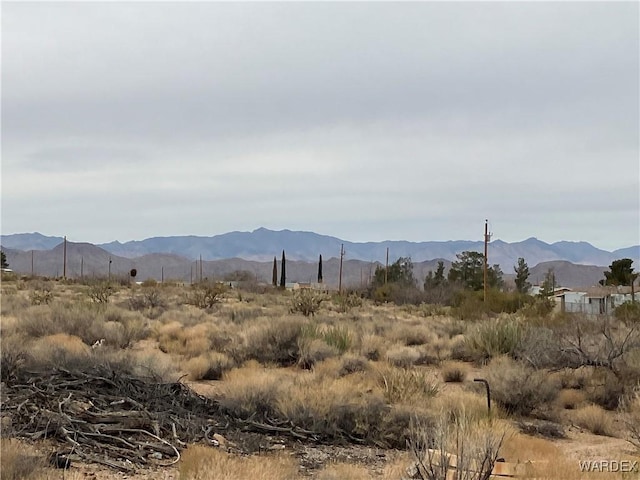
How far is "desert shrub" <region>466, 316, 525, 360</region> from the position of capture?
66.3 feet

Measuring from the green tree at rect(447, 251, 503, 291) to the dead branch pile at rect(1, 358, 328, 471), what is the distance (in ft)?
166

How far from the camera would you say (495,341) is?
2062cm

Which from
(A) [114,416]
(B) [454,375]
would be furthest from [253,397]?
(B) [454,375]

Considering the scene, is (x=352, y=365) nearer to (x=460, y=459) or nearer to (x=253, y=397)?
(x=253, y=397)

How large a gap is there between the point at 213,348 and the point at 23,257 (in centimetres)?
19404

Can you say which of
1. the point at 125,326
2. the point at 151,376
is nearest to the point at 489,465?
the point at 151,376

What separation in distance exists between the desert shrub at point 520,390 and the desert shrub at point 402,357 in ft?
13.9

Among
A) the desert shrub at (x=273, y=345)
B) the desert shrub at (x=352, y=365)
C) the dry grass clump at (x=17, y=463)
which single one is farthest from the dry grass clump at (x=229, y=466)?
the desert shrub at (x=273, y=345)

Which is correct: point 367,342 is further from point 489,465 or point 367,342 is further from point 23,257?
point 23,257

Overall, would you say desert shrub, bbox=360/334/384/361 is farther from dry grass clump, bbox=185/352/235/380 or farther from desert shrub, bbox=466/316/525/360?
dry grass clump, bbox=185/352/235/380

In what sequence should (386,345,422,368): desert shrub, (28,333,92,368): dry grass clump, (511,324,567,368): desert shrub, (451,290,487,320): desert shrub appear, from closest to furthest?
1. (28,333,92,368): dry grass clump
2. (511,324,567,368): desert shrub
3. (386,345,422,368): desert shrub
4. (451,290,487,320): desert shrub

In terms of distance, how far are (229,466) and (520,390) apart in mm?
7959

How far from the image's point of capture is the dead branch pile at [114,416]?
874cm

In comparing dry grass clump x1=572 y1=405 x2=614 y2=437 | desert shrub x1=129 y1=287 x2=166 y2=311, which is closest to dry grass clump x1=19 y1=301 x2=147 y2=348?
desert shrub x1=129 y1=287 x2=166 y2=311
